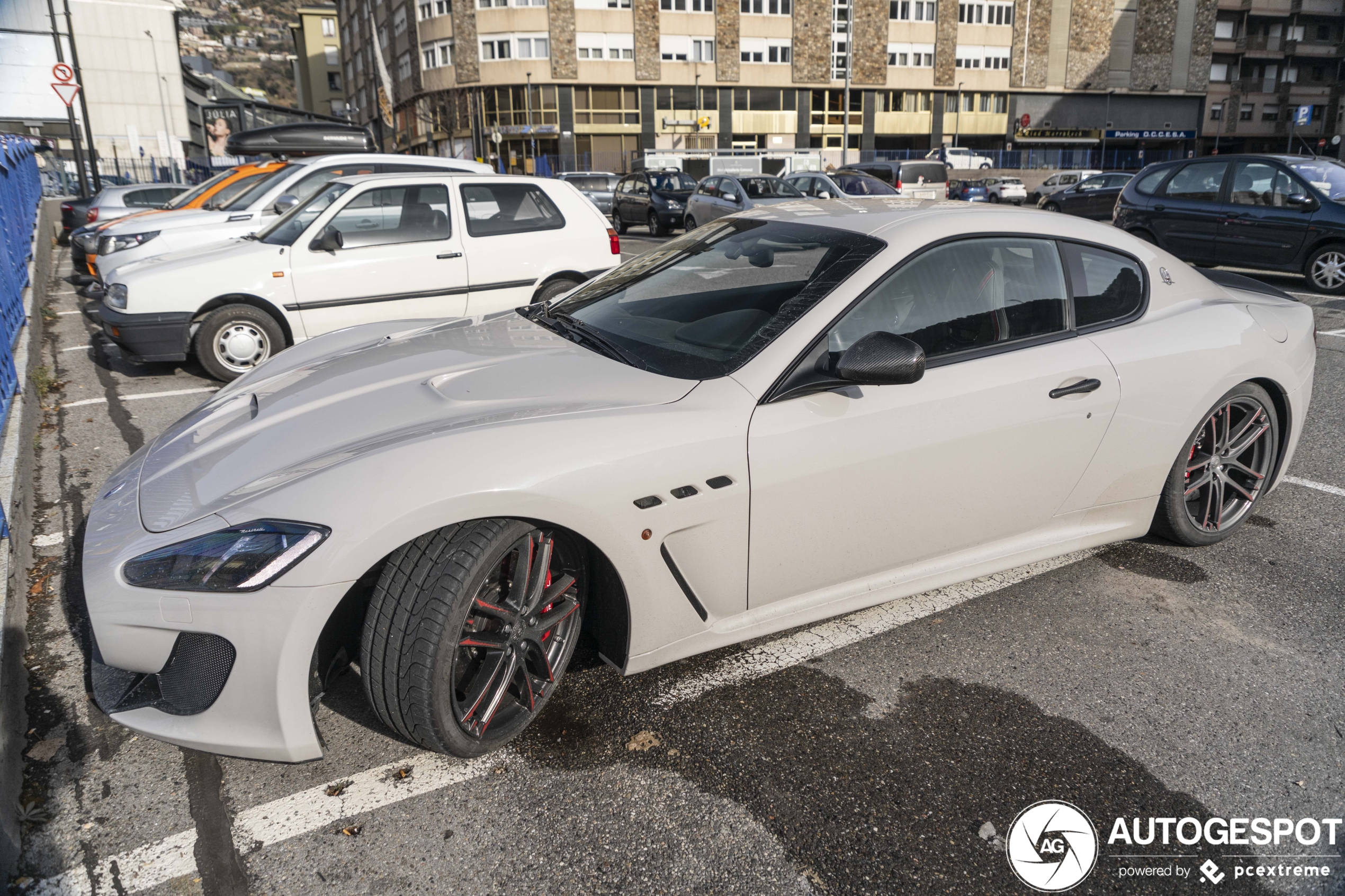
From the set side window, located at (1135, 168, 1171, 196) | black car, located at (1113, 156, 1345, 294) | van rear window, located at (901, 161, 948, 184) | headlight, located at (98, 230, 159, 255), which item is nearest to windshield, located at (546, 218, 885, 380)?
black car, located at (1113, 156, 1345, 294)

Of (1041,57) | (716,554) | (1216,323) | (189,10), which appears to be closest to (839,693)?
(716,554)

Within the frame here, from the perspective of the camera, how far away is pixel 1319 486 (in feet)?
15.0

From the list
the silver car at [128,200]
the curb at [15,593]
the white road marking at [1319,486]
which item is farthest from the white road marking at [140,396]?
the silver car at [128,200]

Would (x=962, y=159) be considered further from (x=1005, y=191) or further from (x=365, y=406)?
(x=365, y=406)

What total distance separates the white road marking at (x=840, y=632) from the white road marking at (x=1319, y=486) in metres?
1.70

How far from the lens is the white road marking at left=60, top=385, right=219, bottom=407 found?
6547 mm

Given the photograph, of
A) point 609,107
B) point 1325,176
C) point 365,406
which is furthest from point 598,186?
point 609,107

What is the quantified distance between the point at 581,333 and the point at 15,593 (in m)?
2.24

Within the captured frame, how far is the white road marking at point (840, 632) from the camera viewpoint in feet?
9.41

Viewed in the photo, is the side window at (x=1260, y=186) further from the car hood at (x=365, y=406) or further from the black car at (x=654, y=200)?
the black car at (x=654, y=200)

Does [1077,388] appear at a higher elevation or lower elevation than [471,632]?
higher

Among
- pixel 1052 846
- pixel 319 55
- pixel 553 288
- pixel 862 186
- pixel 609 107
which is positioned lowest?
pixel 1052 846

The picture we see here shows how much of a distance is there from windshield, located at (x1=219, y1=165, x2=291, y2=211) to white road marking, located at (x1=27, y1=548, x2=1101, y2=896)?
9.32m

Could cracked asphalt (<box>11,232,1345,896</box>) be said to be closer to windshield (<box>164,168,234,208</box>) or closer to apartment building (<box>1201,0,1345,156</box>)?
windshield (<box>164,168,234,208</box>)
